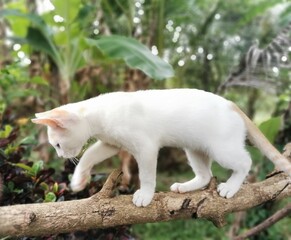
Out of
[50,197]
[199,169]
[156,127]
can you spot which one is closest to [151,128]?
[156,127]

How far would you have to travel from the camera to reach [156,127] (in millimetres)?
1201

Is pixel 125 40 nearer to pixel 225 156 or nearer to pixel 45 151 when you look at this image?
pixel 45 151

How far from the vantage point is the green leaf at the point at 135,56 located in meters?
1.99

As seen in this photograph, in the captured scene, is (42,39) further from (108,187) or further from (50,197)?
(108,187)

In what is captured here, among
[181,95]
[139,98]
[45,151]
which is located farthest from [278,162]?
[45,151]

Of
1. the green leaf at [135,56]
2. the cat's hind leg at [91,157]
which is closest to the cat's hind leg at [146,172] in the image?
the cat's hind leg at [91,157]

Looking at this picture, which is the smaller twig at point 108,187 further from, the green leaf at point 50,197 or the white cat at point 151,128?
the green leaf at point 50,197

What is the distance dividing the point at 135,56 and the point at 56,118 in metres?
1.06

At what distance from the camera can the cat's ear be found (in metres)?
1.09

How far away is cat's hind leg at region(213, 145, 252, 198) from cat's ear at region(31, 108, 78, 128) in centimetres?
46

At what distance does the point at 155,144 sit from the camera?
1.20 meters

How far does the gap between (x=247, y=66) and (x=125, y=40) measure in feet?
2.78

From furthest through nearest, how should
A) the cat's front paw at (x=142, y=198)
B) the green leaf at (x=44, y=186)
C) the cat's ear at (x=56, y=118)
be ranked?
the green leaf at (x=44, y=186)
the cat's front paw at (x=142, y=198)
the cat's ear at (x=56, y=118)

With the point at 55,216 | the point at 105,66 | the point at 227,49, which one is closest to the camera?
the point at 55,216
